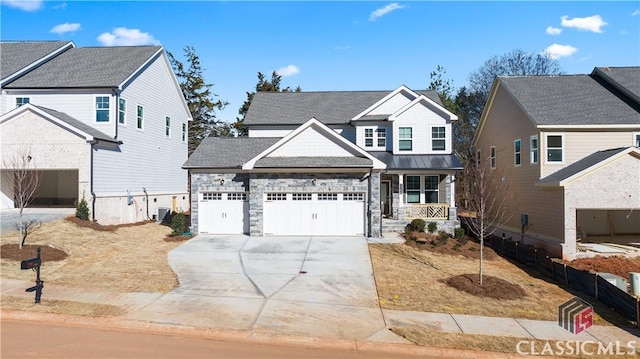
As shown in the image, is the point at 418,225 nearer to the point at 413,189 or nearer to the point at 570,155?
the point at 413,189

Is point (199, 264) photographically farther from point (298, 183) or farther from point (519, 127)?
point (519, 127)

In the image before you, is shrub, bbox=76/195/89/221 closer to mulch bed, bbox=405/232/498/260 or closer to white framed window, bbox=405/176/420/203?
mulch bed, bbox=405/232/498/260

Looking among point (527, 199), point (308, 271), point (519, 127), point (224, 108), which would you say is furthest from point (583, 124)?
point (224, 108)

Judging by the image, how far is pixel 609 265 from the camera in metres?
16.0

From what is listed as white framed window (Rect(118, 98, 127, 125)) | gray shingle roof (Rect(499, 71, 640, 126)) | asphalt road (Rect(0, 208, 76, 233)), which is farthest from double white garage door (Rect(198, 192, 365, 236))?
gray shingle roof (Rect(499, 71, 640, 126))

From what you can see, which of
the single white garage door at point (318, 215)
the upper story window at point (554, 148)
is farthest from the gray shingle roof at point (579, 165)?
the single white garage door at point (318, 215)

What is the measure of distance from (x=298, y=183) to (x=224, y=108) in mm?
36291

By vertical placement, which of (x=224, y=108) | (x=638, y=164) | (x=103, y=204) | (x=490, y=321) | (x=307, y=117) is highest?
(x=224, y=108)

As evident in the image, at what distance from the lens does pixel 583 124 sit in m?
19.6

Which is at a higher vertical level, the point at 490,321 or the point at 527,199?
the point at 527,199

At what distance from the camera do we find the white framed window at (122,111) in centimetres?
2267

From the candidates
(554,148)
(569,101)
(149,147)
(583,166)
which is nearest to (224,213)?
(149,147)

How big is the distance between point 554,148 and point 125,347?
68.5 feet

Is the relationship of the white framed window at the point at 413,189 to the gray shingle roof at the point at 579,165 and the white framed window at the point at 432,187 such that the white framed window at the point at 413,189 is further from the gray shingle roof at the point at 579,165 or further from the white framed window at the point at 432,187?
the gray shingle roof at the point at 579,165
